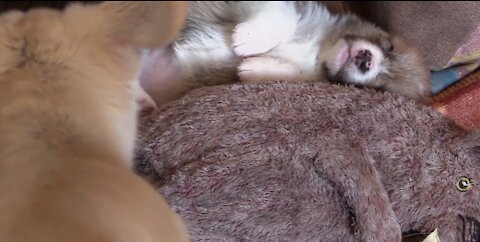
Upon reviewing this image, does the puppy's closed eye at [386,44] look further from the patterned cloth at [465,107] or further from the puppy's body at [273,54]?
the patterned cloth at [465,107]

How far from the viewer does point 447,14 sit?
5.08ft

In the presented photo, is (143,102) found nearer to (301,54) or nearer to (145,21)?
(145,21)

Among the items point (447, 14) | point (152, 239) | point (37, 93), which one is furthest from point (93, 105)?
point (447, 14)

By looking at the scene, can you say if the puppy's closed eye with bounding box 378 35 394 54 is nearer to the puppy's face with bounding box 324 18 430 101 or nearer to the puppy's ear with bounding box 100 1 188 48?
the puppy's face with bounding box 324 18 430 101

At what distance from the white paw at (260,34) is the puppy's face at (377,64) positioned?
0.12 metres

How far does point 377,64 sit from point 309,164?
368 millimetres

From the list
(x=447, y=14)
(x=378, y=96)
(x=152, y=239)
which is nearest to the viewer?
(x=152, y=239)

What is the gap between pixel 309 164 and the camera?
1.30 meters

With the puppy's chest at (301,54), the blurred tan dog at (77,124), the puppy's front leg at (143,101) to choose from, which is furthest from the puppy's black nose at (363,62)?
the blurred tan dog at (77,124)

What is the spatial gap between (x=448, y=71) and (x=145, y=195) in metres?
0.89

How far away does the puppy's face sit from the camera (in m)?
1.54

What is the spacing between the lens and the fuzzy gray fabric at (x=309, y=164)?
1.26 metres

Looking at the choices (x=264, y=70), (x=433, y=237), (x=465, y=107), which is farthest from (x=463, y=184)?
(x=264, y=70)

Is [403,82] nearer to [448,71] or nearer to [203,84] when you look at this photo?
[448,71]
